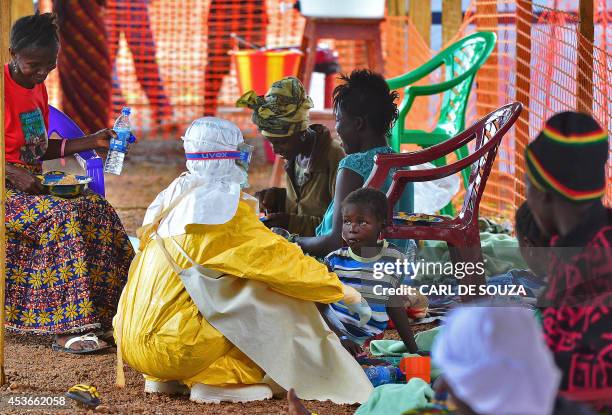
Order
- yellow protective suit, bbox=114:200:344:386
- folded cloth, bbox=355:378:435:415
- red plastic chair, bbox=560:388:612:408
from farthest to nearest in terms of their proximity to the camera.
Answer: yellow protective suit, bbox=114:200:344:386 → folded cloth, bbox=355:378:435:415 → red plastic chair, bbox=560:388:612:408

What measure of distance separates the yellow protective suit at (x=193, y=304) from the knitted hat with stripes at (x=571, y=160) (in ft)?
4.77

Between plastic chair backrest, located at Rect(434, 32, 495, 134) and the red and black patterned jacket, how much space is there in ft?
13.3

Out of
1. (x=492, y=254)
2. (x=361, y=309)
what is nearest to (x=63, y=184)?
(x=361, y=309)

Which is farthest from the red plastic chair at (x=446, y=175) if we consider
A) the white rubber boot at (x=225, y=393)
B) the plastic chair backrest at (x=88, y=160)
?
the plastic chair backrest at (x=88, y=160)

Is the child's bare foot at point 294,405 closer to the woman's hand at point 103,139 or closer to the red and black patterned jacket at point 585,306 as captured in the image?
the red and black patterned jacket at point 585,306

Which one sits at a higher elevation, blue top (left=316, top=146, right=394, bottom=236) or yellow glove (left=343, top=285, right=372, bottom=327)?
blue top (left=316, top=146, right=394, bottom=236)

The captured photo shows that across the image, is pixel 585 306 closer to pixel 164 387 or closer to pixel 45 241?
pixel 164 387

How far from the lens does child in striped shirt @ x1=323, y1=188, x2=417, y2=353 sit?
432cm

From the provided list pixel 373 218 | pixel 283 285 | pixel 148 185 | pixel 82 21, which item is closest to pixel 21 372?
pixel 283 285

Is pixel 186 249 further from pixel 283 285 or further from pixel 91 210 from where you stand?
pixel 91 210

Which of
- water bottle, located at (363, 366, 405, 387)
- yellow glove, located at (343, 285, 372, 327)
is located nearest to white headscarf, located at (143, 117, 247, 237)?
yellow glove, located at (343, 285, 372, 327)

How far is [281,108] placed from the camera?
16.5ft

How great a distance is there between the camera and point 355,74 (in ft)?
16.4

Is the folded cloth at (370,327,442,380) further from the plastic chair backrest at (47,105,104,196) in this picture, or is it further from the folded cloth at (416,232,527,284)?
the plastic chair backrest at (47,105,104,196)
